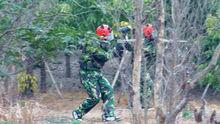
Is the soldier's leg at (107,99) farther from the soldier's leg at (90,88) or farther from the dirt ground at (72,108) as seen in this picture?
the dirt ground at (72,108)

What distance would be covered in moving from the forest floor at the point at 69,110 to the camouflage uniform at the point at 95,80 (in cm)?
26

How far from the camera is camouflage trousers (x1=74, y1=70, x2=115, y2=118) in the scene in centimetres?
1136

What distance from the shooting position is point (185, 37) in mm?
8406

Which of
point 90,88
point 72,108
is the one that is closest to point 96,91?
point 90,88

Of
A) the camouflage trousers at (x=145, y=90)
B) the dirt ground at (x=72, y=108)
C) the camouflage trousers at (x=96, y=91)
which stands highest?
the camouflage trousers at (x=145, y=90)

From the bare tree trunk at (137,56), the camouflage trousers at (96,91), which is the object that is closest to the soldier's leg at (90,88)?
the camouflage trousers at (96,91)

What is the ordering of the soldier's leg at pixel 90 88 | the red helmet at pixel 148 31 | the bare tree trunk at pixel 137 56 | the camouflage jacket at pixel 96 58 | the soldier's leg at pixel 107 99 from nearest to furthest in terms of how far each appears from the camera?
1. the bare tree trunk at pixel 137 56
2. the camouflage jacket at pixel 96 58
3. the red helmet at pixel 148 31
4. the soldier's leg at pixel 90 88
5. the soldier's leg at pixel 107 99

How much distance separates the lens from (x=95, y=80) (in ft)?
37.4

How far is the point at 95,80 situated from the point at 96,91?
24 cm

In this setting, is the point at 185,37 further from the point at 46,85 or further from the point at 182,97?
the point at 46,85

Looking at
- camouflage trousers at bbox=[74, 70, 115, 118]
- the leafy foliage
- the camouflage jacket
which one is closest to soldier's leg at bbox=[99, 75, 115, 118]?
camouflage trousers at bbox=[74, 70, 115, 118]

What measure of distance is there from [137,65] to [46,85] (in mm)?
9548

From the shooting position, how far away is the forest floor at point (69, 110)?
1111 cm

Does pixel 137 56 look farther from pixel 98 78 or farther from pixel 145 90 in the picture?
pixel 98 78
